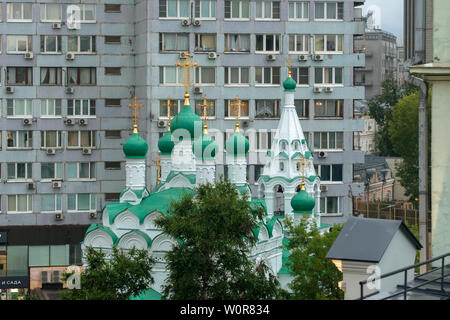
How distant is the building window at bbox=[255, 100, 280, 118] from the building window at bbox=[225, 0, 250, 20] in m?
3.66

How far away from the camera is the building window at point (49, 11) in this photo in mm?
48594

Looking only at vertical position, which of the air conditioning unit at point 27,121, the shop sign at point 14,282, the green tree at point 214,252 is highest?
the air conditioning unit at point 27,121

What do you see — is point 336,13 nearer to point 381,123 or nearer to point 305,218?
point 305,218

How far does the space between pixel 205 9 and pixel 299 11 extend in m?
4.00

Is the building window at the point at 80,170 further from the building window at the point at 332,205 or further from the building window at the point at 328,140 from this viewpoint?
the building window at the point at 332,205

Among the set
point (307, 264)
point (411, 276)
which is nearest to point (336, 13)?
point (307, 264)

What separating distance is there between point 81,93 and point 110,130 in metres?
2.01

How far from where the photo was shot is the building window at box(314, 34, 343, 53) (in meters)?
48.4

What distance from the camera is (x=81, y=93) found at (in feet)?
161

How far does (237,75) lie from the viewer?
48.2m

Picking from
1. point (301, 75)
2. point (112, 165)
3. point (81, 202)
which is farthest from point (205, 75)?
point (81, 202)

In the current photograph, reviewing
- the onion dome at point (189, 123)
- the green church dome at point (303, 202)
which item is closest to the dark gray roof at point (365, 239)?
the onion dome at point (189, 123)

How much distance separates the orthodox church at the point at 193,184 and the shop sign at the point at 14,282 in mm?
9027

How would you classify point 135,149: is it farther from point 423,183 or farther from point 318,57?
point 423,183
